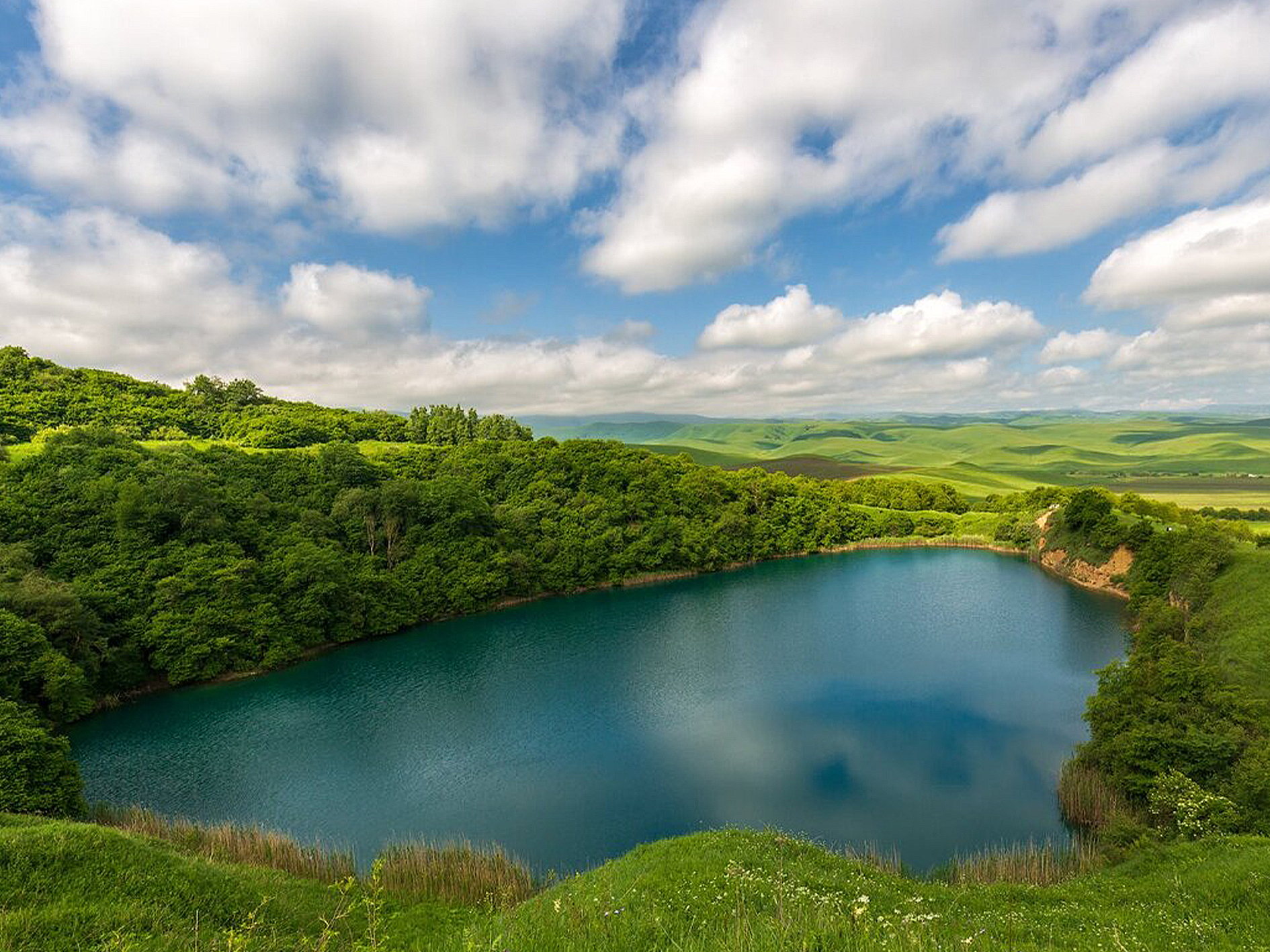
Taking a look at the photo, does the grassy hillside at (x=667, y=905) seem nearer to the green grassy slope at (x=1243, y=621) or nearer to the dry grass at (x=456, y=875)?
the dry grass at (x=456, y=875)

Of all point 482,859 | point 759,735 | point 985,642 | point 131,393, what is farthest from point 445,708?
point 131,393

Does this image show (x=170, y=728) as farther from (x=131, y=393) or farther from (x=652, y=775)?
(x=131, y=393)

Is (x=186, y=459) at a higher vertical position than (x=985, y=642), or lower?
higher

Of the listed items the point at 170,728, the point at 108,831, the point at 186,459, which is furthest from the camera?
the point at 186,459

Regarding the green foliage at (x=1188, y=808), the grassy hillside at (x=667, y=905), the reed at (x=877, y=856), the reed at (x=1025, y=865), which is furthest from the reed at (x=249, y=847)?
the green foliage at (x=1188, y=808)

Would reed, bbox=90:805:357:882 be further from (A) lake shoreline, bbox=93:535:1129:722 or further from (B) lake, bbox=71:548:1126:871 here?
(A) lake shoreline, bbox=93:535:1129:722

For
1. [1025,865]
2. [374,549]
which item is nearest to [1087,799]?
[1025,865]
